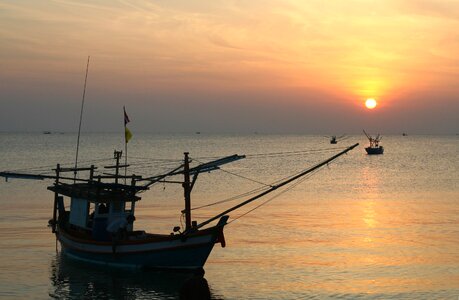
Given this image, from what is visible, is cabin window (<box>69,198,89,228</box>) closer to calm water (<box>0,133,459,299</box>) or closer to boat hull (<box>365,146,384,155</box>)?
calm water (<box>0,133,459,299</box>)

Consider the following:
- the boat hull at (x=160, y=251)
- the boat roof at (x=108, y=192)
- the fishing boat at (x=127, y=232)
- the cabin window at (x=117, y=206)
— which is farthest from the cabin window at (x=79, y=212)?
the cabin window at (x=117, y=206)

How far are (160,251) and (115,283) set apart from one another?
2.57 metres

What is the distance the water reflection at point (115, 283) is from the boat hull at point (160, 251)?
468mm

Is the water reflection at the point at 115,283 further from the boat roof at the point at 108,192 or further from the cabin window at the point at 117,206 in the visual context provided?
the boat roof at the point at 108,192

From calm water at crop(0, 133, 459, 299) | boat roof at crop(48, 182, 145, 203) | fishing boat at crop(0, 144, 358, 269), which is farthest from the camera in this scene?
boat roof at crop(48, 182, 145, 203)

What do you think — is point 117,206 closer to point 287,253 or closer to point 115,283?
point 115,283

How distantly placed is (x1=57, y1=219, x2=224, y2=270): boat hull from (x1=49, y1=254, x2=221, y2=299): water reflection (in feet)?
1.54

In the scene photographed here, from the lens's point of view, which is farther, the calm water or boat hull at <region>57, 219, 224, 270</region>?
boat hull at <region>57, 219, 224, 270</region>

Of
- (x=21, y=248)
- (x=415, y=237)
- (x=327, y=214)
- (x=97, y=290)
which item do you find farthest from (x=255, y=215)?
(x=97, y=290)

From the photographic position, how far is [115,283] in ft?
101

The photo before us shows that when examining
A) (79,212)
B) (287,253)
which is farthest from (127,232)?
(287,253)

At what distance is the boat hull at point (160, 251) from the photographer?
98.4ft

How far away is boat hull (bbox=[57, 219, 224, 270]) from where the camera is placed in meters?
30.0

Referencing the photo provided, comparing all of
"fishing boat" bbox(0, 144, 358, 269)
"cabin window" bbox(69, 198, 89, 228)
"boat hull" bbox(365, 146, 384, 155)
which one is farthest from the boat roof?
"boat hull" bbox(365, 146, 384, 155)
